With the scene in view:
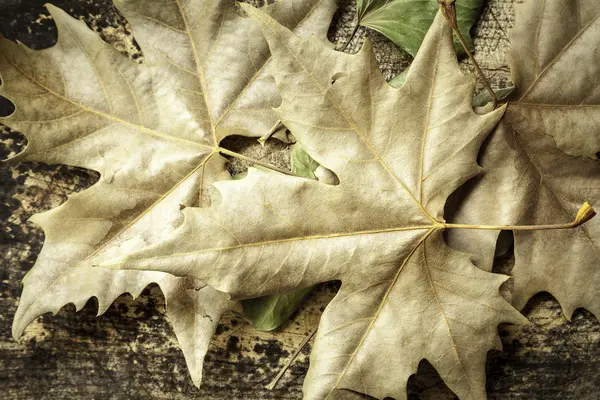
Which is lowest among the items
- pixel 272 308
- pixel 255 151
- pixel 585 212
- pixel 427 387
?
pixel 427 387

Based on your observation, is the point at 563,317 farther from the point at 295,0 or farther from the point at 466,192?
the point at 295,0

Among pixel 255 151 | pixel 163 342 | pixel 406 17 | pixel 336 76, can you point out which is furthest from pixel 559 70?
pixel 163 342

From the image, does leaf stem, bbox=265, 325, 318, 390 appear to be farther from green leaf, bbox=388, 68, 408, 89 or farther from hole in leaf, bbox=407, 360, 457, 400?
green leaf, bbox=388, 68, 408, 89

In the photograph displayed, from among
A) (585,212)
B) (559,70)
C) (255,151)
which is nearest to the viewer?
(585,212)

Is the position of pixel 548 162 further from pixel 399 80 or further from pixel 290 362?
pixel 290 362

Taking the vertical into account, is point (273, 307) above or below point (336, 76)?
below

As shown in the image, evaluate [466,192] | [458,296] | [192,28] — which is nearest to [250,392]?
[458,296]

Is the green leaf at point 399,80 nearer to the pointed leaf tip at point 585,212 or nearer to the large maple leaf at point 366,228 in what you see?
the large maple leaf at point 366,228

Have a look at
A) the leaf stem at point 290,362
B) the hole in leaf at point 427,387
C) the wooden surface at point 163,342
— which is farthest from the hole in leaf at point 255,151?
the hole in leaf at point 427,387
